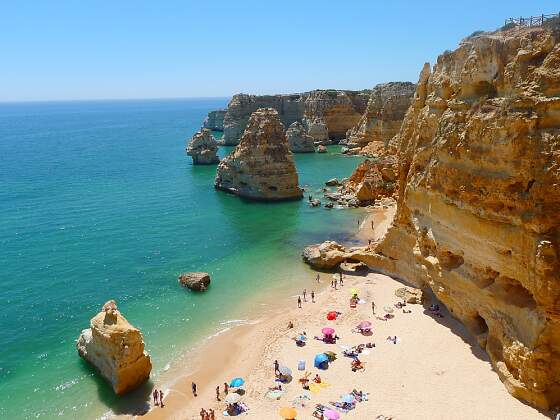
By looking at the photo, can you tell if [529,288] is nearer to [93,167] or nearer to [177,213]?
[177,213]

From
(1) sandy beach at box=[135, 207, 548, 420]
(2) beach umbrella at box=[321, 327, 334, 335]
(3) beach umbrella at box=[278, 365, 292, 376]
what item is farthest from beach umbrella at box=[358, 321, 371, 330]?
(3) beach umbrella at box=[278, 365, 292, 376]

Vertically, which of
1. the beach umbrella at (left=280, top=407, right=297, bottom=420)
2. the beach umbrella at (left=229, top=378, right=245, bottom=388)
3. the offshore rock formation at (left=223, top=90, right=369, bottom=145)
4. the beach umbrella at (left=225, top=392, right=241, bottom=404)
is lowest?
the beach umbrella at (left=229, top=378, right=245, bottom=388)

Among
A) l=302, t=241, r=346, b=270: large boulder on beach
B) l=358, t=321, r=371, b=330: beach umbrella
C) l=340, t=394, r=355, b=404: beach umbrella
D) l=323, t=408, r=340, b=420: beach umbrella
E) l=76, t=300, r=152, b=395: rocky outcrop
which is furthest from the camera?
l=302, t=241, r=346, b=270: large boulder on beach

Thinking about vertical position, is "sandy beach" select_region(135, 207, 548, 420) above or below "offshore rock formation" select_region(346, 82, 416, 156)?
below

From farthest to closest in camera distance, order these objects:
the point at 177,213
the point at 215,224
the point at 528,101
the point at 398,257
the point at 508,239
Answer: the point at 177,213
the point at 215,224
the point at 398,257
the point at 508,239
the point at 528,101

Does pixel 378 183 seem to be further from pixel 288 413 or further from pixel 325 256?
pixel 288 413

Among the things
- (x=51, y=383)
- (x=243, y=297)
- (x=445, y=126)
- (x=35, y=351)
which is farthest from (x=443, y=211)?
(x=35, y=351)

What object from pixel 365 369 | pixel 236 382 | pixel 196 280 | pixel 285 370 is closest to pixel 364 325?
pixel 365 369

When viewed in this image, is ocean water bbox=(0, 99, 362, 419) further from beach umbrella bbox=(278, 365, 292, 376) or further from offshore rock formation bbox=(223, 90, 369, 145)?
offshore rock formation bbox=(223, 90, 369, 145)
